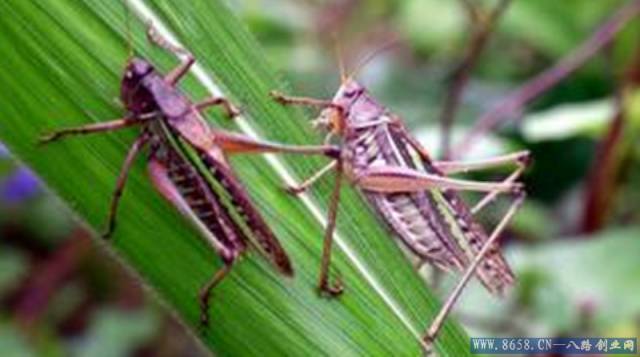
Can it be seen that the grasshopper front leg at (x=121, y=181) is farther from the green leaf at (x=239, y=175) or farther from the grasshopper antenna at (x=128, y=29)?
the grasshopper antenna at (x=128, y=29)

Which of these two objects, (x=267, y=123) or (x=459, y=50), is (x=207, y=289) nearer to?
(x=267, y=123)

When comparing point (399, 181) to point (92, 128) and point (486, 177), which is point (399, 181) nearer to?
point (92, 128)

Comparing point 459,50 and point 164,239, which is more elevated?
point 164,239

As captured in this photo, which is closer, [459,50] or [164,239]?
[164,239]

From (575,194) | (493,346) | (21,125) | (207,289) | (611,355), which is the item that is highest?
(21,125)

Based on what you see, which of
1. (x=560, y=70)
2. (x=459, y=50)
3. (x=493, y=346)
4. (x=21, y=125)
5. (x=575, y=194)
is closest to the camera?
(x=21, y=125)

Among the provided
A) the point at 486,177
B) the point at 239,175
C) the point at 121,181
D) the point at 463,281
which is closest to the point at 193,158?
the point at 239,175

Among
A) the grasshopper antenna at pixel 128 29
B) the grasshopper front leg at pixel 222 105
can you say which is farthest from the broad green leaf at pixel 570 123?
the grasshopper antenna at pixel 128 29

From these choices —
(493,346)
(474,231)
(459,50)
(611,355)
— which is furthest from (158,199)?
(459,50)

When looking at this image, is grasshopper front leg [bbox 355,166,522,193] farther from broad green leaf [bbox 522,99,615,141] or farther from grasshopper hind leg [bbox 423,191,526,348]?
broad green leaf [bbox 522,99,615,141]
